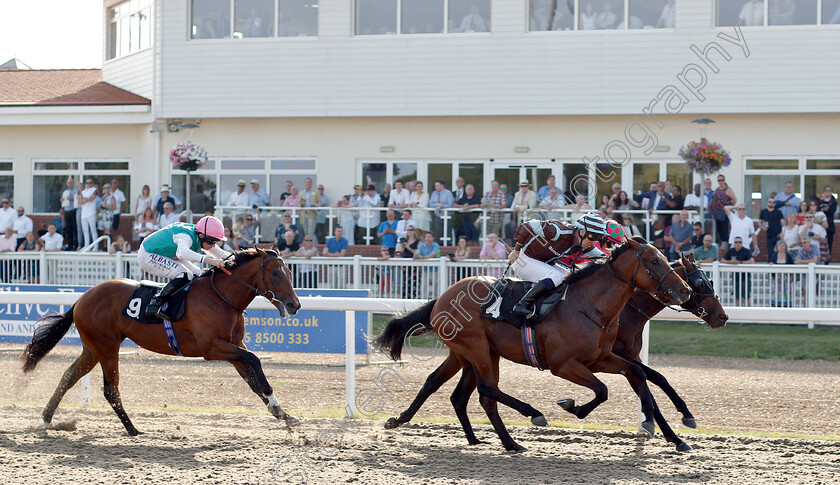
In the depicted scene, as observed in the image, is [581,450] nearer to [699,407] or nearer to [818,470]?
[818,470]

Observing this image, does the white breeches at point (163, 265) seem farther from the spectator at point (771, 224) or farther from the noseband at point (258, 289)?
the spectator at point (771, 224)

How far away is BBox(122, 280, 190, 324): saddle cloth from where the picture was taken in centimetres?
674

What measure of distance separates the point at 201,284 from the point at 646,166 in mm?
11109

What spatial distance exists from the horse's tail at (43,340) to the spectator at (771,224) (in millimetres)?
9709

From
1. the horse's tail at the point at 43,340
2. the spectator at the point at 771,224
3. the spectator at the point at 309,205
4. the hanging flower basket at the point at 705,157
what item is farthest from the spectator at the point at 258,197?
the horse's tail at the point at 43,340

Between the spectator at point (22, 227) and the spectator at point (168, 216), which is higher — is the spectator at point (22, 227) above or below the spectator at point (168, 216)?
below

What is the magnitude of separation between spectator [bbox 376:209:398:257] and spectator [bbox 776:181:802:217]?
5623 mm

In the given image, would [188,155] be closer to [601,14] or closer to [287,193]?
[287,193]

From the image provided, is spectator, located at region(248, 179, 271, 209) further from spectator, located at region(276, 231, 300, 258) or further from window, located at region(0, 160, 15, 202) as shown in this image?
window, located at region(0, 160, 15, 202)

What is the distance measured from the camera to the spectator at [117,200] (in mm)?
16828

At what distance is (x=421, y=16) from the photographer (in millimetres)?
17172

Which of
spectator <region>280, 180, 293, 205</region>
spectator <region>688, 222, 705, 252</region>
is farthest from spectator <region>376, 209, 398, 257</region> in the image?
spectator <region>688, 222, 705, 252</region>

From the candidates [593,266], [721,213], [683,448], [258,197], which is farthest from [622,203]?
[683,448]

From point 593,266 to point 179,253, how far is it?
289cm
